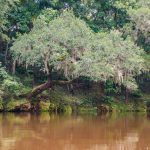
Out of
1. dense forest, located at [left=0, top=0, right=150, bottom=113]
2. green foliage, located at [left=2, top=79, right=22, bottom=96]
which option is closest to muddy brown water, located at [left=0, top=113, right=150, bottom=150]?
dense forest, located at [left=0, top=0, right=150, bottom=113]

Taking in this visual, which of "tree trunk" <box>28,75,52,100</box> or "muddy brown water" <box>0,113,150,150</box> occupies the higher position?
"tree trunk" <box>28,75,52,100</box>

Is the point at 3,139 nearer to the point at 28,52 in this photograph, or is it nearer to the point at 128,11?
the point at 28,52

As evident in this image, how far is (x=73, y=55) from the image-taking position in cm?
2181

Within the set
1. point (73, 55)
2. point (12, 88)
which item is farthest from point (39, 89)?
point (73, 55)

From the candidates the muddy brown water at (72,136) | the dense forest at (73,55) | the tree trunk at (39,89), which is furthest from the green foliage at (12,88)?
the muddy brown water at (72,136)

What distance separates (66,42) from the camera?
21.6m

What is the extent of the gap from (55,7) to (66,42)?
20.3 ft

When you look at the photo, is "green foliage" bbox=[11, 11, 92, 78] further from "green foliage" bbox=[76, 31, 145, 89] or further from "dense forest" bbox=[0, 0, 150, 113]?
"green foliage" bbox=[76, 31, 145, 89]

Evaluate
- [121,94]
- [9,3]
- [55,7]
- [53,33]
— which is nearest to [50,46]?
[53,33]

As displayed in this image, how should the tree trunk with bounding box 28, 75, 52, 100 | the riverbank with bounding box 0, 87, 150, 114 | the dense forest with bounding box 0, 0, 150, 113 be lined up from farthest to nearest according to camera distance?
1. the tree trunk with bounding box 28, 75, 52, 100
2. the riverbank with bounding box 0, 87, 150, 114
3. the dense forest with bounding box 0, 0, 150, 113

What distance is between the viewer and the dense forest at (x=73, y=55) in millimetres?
21609

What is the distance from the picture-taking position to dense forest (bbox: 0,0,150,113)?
21609 mm

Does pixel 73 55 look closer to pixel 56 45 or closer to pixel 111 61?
pixel 56 45

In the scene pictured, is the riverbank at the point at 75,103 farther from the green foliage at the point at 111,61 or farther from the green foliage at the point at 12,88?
the green foliage at the point at 111,61
